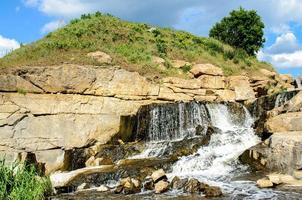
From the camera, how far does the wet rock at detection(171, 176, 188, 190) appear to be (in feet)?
52.2

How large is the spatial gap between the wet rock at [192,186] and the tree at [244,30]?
2981 cm

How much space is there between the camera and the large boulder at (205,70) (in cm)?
2961

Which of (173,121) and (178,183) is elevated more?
(173,121)

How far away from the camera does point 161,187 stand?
15.7 metres

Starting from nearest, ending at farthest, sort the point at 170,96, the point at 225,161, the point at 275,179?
the point at 275,179, the point at 225,161, the point at 170,96

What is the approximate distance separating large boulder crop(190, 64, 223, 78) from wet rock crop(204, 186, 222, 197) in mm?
15520

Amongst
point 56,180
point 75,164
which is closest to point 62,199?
point 56,180

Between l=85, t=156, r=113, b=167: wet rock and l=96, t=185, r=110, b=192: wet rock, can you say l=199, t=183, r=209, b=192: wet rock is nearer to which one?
l=96, t=185, r=110, b=192: wet rock

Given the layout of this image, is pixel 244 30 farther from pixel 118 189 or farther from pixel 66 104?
pixel 118 189

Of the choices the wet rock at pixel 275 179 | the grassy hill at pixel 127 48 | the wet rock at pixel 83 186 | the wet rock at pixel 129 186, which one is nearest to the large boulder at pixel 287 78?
the grassy hill at pixel 127 48

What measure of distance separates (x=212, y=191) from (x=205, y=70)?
15979 mm

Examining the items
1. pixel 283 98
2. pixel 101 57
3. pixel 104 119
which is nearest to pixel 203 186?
pixel 104 119

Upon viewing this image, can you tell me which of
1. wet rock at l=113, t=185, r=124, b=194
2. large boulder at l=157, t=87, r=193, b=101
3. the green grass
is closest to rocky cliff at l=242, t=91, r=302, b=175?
wet rock at l=113, t=185, r=124, b=194

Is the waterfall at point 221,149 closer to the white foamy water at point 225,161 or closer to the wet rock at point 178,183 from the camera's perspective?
the white foamy water at point 225,161
